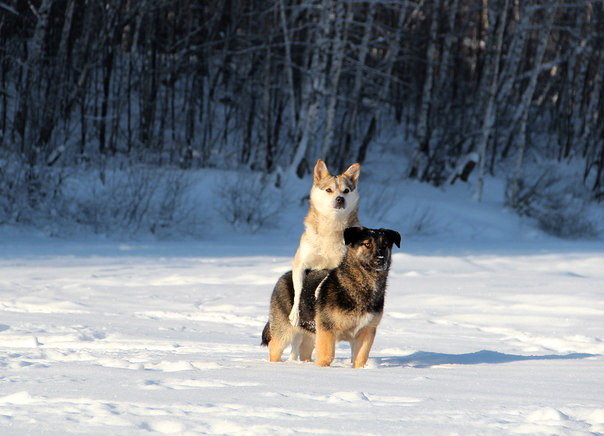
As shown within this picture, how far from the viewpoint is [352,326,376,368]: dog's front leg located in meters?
5.95

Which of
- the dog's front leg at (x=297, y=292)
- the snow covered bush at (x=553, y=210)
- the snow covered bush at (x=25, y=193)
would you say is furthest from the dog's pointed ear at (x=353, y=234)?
the snow covered bush at (x=553, y=210)

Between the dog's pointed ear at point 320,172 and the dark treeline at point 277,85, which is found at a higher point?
the dark treeline at point 277,85

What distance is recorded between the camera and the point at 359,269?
5.86 m

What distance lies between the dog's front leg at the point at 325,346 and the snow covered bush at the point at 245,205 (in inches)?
638

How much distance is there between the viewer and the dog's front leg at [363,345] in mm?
5949

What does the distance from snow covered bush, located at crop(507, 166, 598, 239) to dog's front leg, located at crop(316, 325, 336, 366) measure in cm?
2188

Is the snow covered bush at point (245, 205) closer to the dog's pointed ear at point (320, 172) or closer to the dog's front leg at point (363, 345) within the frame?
the dog's pointed ear at point (320, 172)

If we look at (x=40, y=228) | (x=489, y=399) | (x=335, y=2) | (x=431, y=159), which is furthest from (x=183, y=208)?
(x=489, y=399)

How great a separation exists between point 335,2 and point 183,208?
715 centimetres

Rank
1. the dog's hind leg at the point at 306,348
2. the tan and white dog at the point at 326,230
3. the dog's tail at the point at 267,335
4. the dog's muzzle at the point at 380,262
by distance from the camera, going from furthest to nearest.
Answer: the dog's tail at the point at 267,335 → the dog's hind leg at the point at 306,348 → the tan and white dog at the point at 326,230 → the dog's muzzle at the point at 380,262

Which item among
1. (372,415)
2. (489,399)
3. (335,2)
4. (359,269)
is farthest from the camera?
(335,2)

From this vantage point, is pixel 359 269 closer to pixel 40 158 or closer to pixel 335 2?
pixel 40 158

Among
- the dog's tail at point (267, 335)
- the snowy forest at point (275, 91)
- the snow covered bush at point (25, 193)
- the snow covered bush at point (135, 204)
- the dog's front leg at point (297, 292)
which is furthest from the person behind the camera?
the snowy forest at point (275, 91)

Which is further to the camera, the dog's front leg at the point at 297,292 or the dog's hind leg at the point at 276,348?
the dog's hind leg at the point at 276,348
